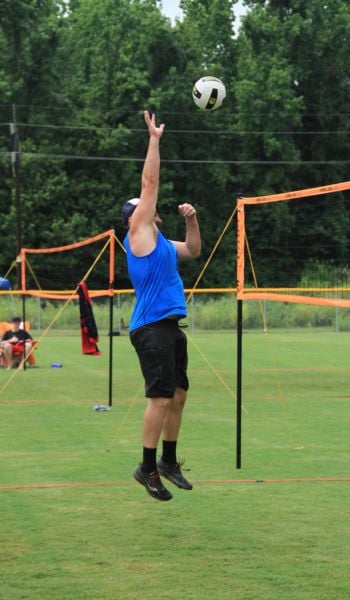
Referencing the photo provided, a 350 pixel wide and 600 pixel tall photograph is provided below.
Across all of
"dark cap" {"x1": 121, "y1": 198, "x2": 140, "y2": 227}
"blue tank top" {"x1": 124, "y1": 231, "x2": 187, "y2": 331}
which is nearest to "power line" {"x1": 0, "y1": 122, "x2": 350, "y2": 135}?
"dark cap" {"x1": 121, "y1": 198, "x2": 140, "y2": 227}

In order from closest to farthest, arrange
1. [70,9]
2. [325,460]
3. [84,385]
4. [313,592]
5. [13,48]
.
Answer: [313,592] < [325,460] < [84,385] < [13,48] < [70,9]

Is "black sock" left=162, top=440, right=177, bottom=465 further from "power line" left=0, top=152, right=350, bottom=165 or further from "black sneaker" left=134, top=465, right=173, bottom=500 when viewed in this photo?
"power line" left=0, top=152, right=350, bottom=165

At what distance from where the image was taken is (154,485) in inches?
300

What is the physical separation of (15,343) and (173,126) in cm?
3865

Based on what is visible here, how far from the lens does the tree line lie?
56250 mm

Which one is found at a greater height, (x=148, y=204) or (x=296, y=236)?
(x=148, y=204)

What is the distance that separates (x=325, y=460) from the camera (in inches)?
420

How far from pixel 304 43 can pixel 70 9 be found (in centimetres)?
1696

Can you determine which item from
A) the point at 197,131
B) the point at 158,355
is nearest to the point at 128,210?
the point at 158,355

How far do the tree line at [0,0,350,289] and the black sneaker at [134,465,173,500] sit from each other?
47.0m

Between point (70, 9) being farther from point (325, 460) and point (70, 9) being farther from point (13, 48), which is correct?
point (325, 460)

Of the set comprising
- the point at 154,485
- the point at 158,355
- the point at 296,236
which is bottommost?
the point at 154,485

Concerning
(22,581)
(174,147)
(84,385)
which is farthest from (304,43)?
(22,581)

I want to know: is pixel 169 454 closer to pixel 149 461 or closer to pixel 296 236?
pixel 149 461
